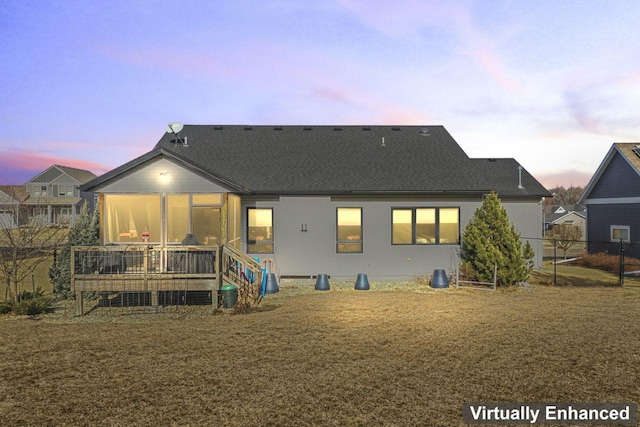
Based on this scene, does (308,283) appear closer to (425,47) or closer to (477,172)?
(477,172)

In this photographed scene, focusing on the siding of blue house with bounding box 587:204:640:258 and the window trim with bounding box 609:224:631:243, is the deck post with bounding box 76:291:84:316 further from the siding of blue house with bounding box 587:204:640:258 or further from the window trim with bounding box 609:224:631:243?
the window trim with bounding box 609:224:631:243

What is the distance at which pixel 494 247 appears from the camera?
13.9m

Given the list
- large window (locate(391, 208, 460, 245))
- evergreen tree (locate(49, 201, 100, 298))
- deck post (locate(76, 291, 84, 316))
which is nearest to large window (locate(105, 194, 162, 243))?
evergreen tree (locate(49, 201, 100, 298))

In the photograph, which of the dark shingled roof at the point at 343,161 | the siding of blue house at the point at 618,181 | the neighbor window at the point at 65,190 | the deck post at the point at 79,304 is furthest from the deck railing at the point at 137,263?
the neighbor window at the point at 65,190

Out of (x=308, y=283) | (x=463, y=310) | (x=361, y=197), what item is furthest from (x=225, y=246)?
(x=463, y=310)

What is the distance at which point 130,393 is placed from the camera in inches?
213

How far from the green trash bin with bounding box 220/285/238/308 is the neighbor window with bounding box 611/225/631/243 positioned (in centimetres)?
2184

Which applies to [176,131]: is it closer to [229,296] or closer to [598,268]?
[229,296]

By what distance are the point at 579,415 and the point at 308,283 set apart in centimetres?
1098

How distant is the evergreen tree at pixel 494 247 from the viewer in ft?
45.1

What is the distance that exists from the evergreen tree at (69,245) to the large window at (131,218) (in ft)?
3.29

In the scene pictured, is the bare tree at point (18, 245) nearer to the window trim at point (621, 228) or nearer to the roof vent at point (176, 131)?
the roof vent at point (176, 131)

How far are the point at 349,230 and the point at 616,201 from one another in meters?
18.0

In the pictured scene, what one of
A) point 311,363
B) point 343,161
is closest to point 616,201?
point 343,161
